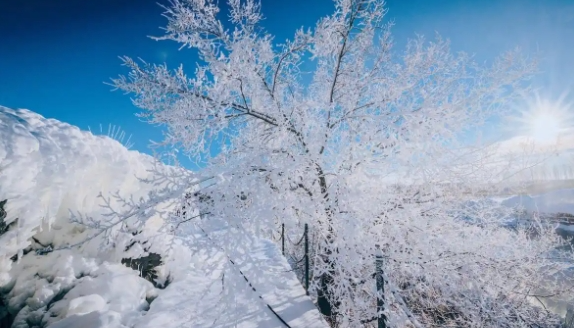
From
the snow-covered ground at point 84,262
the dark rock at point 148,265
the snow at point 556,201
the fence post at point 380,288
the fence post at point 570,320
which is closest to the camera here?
the fence post at point 380,288

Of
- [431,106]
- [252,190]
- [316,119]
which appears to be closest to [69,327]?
[252,190]

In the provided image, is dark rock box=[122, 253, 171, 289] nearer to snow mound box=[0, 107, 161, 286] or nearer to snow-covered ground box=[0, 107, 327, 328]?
snow-covered ground box=[0, 107, 327, 328]

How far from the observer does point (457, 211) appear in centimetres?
388

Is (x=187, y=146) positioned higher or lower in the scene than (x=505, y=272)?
higher

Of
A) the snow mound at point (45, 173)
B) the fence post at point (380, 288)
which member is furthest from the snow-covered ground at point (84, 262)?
the fence post at point (380, 288)

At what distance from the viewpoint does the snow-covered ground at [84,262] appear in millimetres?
2887

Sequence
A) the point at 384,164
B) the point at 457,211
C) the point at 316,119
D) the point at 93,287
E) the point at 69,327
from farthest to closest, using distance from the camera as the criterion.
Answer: the point at 457,211, the point at 316,119, the point at 93,287, the point at 384,164, the point at 69,327

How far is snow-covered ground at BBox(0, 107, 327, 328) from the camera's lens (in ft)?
9.47

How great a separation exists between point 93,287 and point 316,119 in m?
3.71

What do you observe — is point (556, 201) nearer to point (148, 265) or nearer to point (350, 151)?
point (350, 151)

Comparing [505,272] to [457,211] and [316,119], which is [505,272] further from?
[316,119]

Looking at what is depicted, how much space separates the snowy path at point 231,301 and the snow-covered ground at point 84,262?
0.04 ft

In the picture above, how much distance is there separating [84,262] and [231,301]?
93.0 inches

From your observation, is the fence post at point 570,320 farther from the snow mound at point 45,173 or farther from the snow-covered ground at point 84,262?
the snow mound at point 45,173
